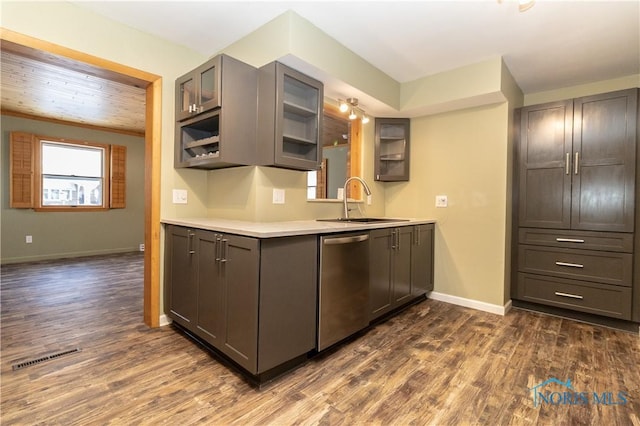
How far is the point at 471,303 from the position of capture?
329cm

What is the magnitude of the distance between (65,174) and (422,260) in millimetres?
6279

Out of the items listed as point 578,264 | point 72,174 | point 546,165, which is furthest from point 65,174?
point 578,264

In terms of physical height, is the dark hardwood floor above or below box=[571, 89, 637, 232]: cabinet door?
below

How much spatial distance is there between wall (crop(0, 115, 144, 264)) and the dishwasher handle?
5.78 metres

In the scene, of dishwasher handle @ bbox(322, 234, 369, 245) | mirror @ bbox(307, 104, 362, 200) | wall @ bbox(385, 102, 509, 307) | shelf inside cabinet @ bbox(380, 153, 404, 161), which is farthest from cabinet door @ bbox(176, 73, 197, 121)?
wall @ bbox(385, 102, 509, 307)

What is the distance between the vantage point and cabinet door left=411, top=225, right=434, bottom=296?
3156 millimetres

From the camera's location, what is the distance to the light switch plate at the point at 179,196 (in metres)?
2.69

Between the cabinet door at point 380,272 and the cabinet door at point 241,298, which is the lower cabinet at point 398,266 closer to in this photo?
the cabinet door at point 380,272

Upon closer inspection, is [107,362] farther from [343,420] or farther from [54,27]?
[54,27]

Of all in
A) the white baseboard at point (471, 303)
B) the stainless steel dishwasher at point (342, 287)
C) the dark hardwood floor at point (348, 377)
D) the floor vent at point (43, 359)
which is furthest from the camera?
the white baseboard at point (471, 303)

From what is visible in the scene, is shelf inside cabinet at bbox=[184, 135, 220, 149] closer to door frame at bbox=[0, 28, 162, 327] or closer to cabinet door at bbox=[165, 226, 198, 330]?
door frame at bbox=[0, 28, 162, 327]

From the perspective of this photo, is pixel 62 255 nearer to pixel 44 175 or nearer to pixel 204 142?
pixel 44 175

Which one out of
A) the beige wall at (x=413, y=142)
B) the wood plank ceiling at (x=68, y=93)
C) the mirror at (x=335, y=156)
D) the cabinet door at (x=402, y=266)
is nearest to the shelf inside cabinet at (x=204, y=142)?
the beige wall at (x=413, y=142)

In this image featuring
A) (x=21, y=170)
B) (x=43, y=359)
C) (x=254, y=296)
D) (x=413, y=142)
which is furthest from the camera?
(x=21, y=170)
